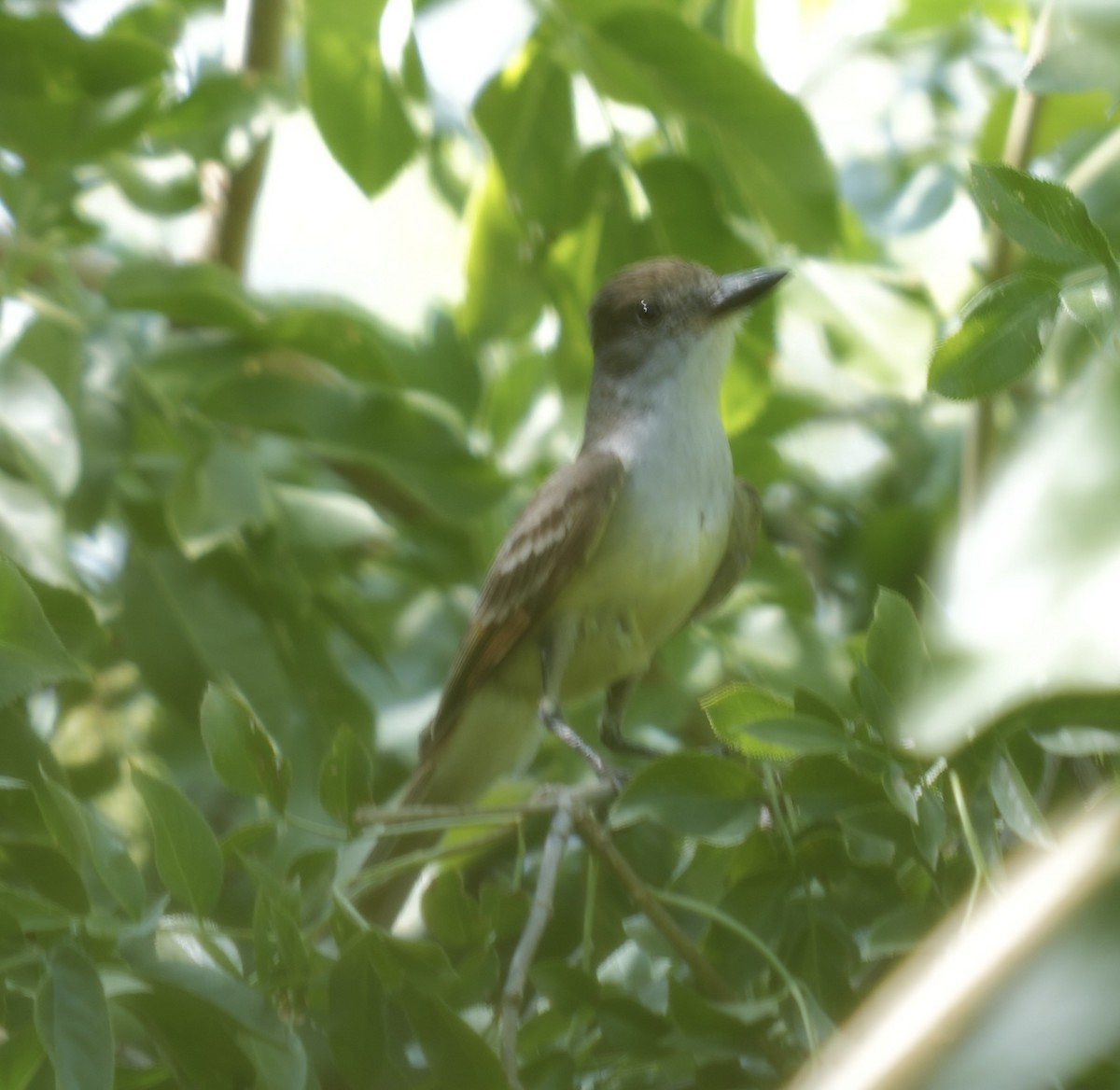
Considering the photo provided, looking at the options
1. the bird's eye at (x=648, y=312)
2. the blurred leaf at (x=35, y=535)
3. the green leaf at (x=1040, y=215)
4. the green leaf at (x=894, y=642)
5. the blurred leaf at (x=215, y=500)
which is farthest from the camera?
the bird's eye at (x=648, y=312)

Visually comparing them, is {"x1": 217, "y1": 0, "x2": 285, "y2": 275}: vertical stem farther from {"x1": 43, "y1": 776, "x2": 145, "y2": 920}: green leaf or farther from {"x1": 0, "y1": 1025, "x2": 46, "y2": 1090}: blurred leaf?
{"x1": 0, "y1": 1025, "x2": 46, "y2": 1090}: blurred leaf

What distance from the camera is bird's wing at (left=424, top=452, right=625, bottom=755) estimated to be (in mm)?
2959

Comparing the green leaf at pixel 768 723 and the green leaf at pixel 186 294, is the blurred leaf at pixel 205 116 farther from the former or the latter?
the green leaf at pixel 768 723

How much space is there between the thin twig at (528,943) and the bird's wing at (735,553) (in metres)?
1.27

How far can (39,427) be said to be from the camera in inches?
89.6

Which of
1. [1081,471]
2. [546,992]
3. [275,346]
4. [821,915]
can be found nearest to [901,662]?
[821,915]

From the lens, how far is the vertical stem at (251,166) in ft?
12.0

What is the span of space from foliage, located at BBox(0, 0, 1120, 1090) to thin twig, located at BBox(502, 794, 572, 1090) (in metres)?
0.03

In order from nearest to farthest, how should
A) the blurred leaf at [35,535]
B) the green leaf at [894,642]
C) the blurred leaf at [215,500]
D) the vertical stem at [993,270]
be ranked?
the green leaf at [894,642], the blurred leaf at [35,535], the blurred leaf at [215,500], the vertical stem at [993,270]

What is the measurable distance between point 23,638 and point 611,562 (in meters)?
1.64

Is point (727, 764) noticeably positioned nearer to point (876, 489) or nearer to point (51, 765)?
point (51, 765)

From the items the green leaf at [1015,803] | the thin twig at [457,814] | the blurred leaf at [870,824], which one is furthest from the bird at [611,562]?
the green leaf at [1015,803]

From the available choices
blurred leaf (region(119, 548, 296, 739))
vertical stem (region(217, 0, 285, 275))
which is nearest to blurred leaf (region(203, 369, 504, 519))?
blurred leaf (region(119, 548, 296, 739))

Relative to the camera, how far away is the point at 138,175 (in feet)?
10.4
